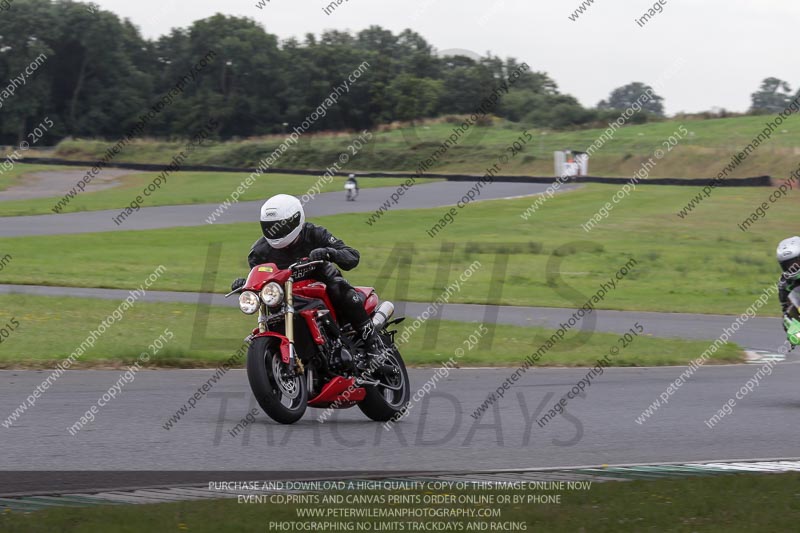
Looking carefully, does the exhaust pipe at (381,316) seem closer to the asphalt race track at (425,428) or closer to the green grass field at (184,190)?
the asphalt race track at (425,428)

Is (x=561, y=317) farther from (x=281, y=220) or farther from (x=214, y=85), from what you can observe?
(x=214, y=85)

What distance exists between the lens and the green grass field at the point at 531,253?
24375mm

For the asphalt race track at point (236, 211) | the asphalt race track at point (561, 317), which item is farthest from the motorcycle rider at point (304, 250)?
the asphalt race track at point (236, 211)

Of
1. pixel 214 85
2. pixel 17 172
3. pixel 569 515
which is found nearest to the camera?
pixel 569 515

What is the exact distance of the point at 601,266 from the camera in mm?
30594

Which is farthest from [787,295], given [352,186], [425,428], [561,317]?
[352,186]

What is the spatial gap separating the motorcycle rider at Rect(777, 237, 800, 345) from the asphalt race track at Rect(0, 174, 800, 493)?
79 cm

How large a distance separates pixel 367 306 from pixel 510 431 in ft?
4.77

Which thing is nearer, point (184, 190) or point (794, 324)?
point (794, 324)

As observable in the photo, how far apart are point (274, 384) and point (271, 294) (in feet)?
2.07

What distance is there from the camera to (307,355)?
8.44m

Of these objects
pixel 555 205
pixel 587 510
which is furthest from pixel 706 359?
pixel 555 205

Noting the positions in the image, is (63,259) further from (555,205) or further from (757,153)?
(757,153)

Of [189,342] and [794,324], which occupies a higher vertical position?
[794,324]
